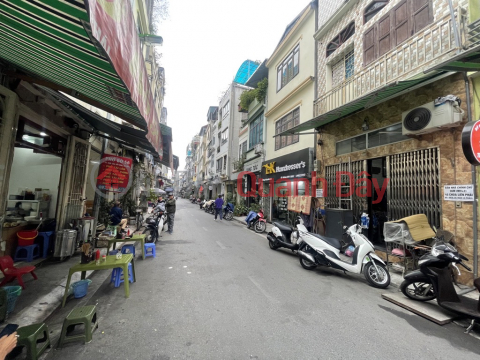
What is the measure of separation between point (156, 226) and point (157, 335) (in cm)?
568

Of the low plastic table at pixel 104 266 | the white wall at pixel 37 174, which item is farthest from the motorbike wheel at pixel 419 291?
the white wall at pixel 37 174

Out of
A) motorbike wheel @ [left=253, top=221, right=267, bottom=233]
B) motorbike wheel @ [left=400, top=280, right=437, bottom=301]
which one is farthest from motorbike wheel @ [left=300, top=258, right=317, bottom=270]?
motorbike wheel @ [left=253, top=221, right=267, bottom=233]

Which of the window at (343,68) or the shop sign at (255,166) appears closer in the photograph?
the window at (343,68)

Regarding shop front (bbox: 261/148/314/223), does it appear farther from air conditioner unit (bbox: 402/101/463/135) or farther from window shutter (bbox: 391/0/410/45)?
window shutter (bbox: 391/0/410/45)

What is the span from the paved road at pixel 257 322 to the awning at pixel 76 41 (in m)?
2.94

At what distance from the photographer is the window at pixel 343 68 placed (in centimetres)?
917

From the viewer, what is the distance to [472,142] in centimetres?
386

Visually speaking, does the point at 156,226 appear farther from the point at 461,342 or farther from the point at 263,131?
the point at 263,131

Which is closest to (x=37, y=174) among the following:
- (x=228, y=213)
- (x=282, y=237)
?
(x=282, y=237)

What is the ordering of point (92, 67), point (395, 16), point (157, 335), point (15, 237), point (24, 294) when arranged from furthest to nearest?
1. point (395, 16)
2. point (15, 237)
3. point (24, 294)
4. point (157, 335)
5. point (92, 67)

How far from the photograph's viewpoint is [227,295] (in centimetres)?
402

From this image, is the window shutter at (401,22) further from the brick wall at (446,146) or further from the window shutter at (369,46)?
the brick wall at (446,146)

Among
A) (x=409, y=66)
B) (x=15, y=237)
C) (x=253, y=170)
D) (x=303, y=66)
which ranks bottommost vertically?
(x=15, y=237)

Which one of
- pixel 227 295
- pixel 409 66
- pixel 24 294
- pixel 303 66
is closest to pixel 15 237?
pixel 24 294
